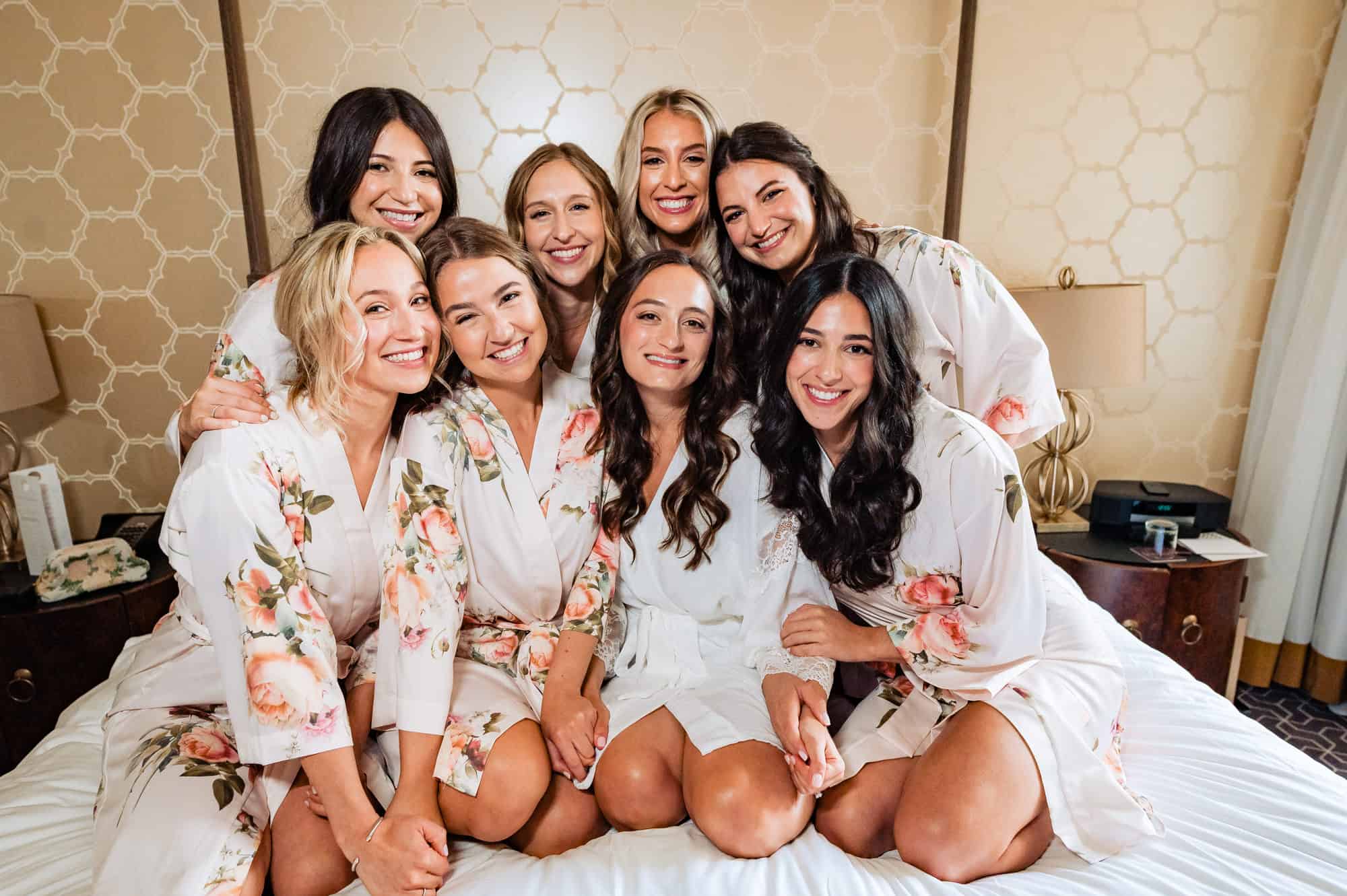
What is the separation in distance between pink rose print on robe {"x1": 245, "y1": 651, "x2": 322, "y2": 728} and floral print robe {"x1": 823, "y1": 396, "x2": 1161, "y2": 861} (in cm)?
94

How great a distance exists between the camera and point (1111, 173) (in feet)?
8.68

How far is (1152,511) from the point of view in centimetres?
246

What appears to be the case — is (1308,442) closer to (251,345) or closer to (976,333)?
(976,333)

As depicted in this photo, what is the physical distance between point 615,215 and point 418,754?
121 cm

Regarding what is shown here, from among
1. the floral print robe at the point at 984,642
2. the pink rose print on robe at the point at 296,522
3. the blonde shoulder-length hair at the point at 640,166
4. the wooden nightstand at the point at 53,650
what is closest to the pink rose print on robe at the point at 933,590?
the floral print robe at the point at 984,642

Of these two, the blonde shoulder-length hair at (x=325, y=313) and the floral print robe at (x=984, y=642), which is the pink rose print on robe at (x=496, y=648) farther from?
the floral print robe at (x=984, y=642)

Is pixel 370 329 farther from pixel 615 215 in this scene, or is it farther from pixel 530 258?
pixel 615 215

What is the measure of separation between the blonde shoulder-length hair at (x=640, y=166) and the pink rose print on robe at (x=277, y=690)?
1.12 meters

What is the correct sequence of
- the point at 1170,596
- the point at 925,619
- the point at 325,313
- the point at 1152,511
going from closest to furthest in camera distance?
1. the point at 325,313
2. the point at 925,619
3. the point at 1170,596
4. the point at 1152,511

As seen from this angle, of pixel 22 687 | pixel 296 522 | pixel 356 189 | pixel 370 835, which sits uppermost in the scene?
pixel 356 189

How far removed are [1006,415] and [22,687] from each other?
2564mm

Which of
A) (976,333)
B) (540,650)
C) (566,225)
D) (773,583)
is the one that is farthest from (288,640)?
(976,333)

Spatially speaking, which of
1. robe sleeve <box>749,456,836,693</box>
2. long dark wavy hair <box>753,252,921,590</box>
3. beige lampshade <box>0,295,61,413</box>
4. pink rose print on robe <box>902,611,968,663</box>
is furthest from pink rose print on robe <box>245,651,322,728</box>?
beige lampshade <box>0,295,61,413</box>

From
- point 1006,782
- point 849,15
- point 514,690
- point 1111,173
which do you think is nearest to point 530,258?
point 514,690
